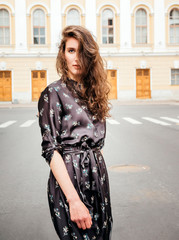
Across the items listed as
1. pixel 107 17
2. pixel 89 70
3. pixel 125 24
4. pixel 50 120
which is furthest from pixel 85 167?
pixel 107 17

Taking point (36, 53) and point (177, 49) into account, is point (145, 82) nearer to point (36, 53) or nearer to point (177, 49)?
point (177, 49)

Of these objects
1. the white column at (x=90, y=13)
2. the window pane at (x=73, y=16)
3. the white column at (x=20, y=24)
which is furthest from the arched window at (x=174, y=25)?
the white column at (x=20, y=24)

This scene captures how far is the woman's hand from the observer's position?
76.9 inches

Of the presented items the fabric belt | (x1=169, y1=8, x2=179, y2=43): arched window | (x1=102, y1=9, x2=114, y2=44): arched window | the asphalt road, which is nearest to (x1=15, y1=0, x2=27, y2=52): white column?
(x1=102, y1=9, x2=114, y2=44): arched window

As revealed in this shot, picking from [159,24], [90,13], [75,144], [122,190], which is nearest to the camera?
[75,144]

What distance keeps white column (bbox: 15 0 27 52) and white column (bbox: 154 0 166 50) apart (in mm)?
12183

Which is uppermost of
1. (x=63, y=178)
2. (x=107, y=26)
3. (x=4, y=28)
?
(x=107, y=26)

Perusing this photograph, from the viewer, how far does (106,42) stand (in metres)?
34.3

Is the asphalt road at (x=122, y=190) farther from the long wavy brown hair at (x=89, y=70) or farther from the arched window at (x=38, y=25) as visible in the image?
the arched window at (x=38, y=25)

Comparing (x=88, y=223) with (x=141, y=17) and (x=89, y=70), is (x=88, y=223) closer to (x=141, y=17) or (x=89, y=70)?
(x=89, y=70)

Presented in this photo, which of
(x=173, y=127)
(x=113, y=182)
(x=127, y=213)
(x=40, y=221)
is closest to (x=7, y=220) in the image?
(x=40, y=221)

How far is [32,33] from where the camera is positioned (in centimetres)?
3369

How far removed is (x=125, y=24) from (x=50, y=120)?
110ft

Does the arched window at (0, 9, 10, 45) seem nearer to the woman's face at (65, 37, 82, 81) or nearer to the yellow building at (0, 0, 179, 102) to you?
the yellow building at (0, 0, 179, 102)
